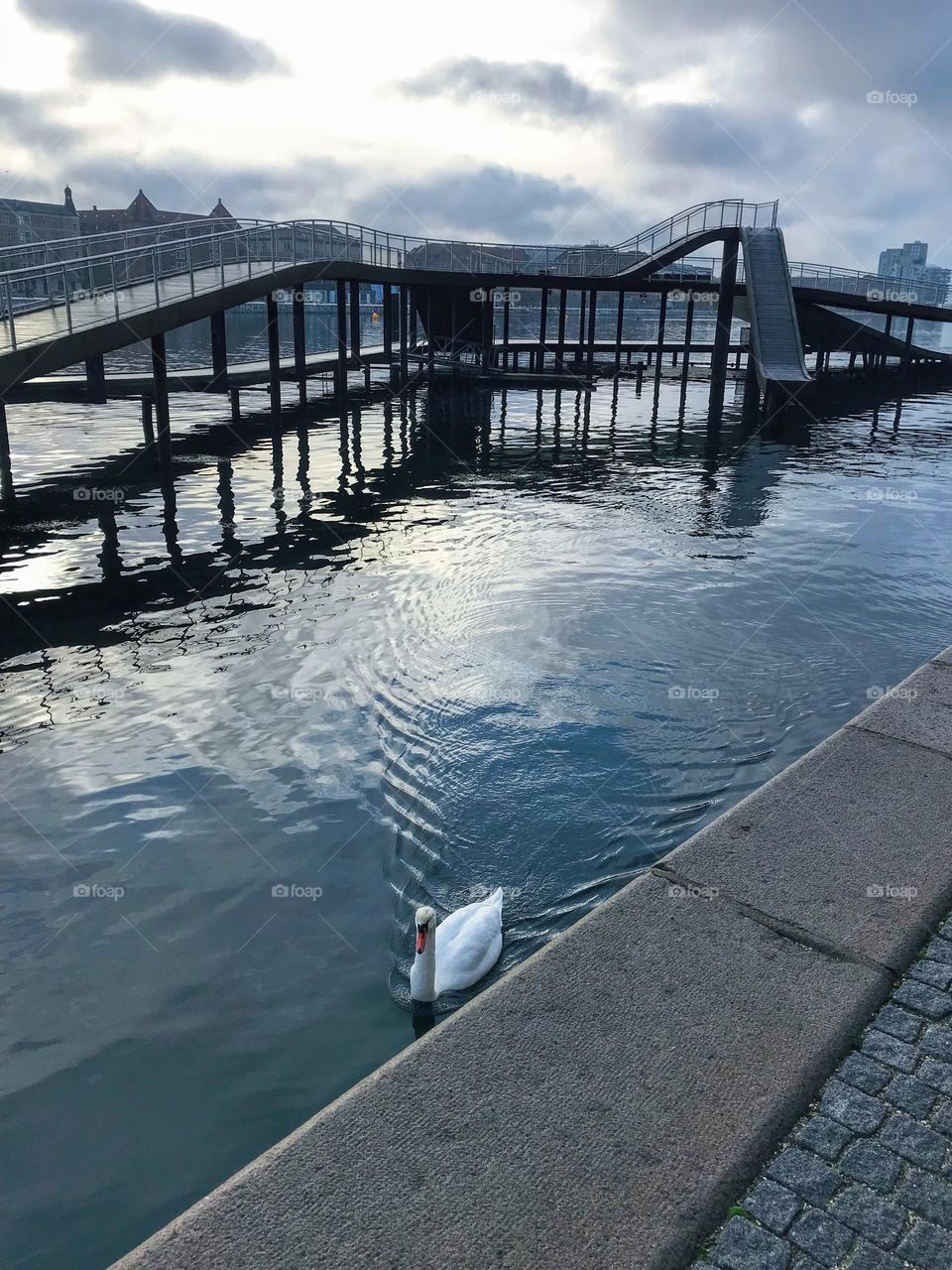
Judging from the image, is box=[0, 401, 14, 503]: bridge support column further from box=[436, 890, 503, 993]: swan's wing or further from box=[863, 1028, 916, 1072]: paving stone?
box=[863, 1028, 916, 1072]: paving stone

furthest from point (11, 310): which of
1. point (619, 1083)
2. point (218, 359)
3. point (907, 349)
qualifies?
point (907, 349)

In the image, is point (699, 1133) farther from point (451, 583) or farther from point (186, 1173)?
point (451, 583)

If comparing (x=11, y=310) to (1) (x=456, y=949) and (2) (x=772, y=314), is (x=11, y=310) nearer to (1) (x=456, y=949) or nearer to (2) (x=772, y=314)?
(1) (x=456, y=949)

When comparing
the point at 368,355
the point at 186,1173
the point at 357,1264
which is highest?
the point at 368,355

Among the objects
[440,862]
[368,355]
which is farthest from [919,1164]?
[368,355]

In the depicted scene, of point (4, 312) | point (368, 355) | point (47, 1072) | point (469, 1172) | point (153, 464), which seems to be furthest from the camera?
point (368, 355)

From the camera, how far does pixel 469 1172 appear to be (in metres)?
3.28

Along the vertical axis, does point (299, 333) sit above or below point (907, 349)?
below

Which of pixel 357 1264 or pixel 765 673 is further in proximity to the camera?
pixel 765 673

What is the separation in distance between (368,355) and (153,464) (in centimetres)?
2121

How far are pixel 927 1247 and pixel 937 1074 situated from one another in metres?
0.83

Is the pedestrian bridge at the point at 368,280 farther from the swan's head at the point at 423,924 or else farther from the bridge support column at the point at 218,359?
the swan's head at the point at 423,924

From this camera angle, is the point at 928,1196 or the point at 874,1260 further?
the point at 928,1196

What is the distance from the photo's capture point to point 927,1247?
9.99 ft
